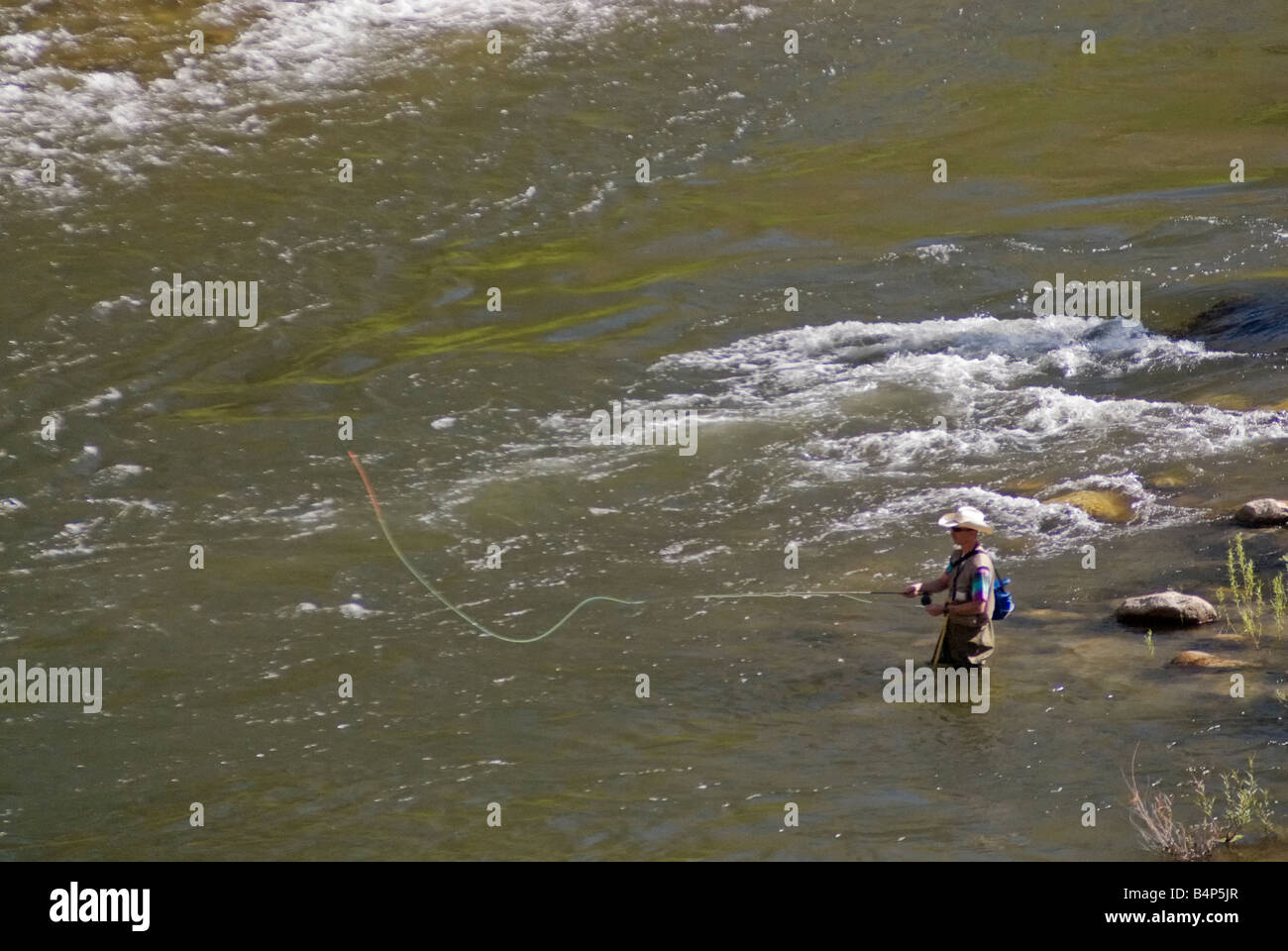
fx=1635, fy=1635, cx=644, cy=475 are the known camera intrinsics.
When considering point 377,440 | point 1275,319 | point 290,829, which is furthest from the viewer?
point 1275,319

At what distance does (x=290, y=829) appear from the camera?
7.55 metres

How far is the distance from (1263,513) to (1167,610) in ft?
5.31

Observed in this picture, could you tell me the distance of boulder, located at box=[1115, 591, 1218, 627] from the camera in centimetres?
934

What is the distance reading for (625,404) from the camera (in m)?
14.0

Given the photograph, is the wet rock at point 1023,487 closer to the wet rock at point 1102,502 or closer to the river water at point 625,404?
the river water at point 625,404

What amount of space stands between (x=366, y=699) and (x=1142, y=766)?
4145mm

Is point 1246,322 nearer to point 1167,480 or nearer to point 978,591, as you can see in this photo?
point 1167,480

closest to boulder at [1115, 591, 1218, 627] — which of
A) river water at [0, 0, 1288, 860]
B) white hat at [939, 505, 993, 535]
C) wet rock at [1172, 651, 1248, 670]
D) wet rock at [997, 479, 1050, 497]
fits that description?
river water at [0, 0, 1288, 860]

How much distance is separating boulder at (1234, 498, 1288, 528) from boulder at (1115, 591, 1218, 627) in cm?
129

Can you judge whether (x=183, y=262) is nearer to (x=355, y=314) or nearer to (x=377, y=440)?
(x=355, y=314)

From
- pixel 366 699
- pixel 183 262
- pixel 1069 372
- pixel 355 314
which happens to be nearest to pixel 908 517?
pixel 1069 372

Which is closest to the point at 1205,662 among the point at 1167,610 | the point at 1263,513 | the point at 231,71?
the point at 1167,610

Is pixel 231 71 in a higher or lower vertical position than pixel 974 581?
higher

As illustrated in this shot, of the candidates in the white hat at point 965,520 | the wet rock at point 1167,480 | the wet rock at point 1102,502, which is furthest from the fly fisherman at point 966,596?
the wet rock at point 1167,480
